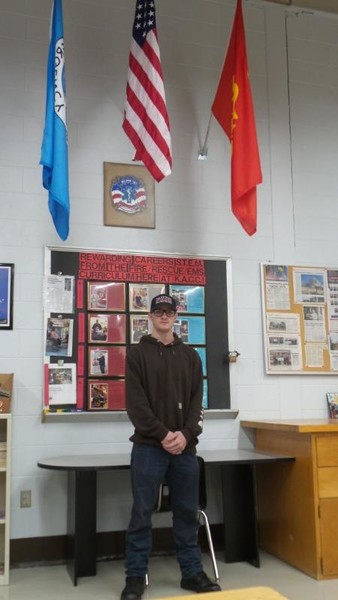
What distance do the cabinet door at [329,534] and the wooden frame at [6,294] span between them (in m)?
2.27

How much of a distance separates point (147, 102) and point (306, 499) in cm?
269

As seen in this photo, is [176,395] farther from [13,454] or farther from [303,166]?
[303,166]

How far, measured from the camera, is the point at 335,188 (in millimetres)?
4852

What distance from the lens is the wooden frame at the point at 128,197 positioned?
4250mm

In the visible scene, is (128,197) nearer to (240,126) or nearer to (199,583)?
(240,126)

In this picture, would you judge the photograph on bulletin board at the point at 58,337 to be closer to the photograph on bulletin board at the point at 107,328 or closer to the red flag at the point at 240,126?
the photograph on bulletin board at the point at 107,328

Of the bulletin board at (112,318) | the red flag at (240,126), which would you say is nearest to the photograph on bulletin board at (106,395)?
the bulletin board at (112,318)

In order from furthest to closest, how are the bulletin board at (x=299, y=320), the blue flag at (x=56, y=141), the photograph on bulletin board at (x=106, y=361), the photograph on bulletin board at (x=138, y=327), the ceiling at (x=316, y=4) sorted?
the ceiling at (x=316, y=4) < the bulletin board at (x=299, y=320) < the photograph on bulletin board at (x=138, y=327) < the photograph on bulletin board at (x=106, y=361) < the blue flag at (x=56, y=141)

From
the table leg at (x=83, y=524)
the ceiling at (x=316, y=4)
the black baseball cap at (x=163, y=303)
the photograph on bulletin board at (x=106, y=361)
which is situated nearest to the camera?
the black baseball cap at (x=163, y=303)

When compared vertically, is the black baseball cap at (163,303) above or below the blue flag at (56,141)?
below

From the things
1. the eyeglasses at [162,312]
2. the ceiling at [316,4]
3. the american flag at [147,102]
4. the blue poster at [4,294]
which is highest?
the ceiling at [316,4]

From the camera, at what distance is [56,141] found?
3.69 metres

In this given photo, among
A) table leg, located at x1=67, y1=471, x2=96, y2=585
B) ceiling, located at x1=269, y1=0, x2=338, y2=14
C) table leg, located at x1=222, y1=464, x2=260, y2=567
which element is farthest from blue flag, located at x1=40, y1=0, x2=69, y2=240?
ceiling, located at x1=269, y1=0, x2=338, y2=14

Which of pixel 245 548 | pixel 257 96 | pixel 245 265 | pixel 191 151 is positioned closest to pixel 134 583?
pixel 245 548
